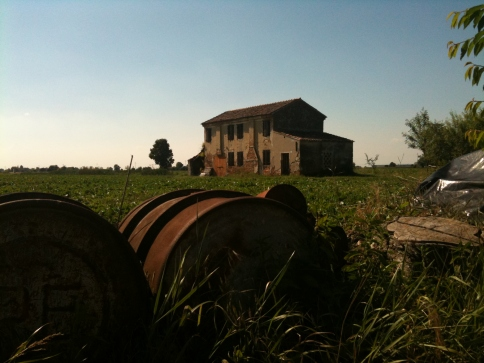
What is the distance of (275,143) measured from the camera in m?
35.1

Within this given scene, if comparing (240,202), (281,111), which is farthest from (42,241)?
(281,111)

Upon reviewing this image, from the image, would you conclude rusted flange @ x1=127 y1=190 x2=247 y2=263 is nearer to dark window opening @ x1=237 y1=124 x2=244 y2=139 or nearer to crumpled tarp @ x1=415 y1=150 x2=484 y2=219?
crumpled tarp @ x1=415 y1=150 x2=484 y2=219

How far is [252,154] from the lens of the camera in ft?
123

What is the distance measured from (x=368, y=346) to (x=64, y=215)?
178 cm

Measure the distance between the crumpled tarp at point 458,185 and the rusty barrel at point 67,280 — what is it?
422cm

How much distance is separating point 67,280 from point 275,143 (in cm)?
3328

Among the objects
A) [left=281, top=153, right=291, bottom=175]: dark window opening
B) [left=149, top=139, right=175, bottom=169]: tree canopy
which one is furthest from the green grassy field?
[left=149, top=139, right=175, bottom=169]: tree canopy

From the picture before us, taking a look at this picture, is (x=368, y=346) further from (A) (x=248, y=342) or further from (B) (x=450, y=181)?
(B) (x=450, y=181)

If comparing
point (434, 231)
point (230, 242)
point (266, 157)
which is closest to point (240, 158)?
point (266, 157)

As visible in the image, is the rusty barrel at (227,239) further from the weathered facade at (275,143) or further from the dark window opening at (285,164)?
the dark window opening at (285,164)

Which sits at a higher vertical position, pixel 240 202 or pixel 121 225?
pixel 240 202

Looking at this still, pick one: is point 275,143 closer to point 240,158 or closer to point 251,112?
point 251,112

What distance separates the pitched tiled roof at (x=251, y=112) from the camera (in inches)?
1422

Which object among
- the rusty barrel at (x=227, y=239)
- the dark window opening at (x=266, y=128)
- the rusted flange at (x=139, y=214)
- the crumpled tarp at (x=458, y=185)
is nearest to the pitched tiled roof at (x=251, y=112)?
the dark window opening at (x=266, y=128)
